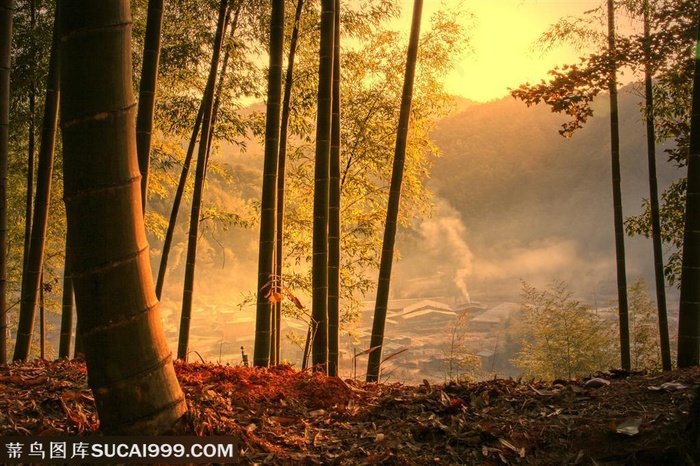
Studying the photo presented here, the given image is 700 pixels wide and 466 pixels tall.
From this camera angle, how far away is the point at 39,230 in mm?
3979

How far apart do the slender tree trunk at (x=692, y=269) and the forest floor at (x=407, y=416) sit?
42cm

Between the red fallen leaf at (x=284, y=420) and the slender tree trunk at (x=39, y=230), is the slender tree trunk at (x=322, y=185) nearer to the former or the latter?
the red fallen leaf at (x=284, y=420)

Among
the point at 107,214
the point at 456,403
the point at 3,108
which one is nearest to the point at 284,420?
Result: the point at 456,403

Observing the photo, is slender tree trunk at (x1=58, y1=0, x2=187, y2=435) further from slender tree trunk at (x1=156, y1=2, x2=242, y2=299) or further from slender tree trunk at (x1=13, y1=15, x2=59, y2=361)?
slender tree trunk at (x1=156, y1=2, x2=242, y2=299)

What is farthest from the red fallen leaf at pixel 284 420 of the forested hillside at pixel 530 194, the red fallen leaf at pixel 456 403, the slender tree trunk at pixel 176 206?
the forested hillside at pixel 530 194

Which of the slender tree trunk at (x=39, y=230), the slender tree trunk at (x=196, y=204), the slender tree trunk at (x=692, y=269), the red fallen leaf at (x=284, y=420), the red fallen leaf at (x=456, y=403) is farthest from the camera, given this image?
Answer: the slender tree trunk at (x=196, y=204)

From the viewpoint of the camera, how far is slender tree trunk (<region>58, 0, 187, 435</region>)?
1499 millimetres

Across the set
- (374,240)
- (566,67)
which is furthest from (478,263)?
(566,67)

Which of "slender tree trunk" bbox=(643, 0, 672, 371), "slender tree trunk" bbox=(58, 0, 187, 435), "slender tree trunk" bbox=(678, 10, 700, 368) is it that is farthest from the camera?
"slender tree trunk" bbox=(643, 0, 672, 371)

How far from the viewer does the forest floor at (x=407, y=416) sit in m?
1.87

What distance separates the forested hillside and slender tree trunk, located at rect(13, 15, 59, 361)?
53614 millimetres

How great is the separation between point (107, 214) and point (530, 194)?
7653 cm

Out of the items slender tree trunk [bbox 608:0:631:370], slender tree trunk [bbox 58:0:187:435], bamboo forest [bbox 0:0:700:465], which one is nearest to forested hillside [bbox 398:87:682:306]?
bamboo forest [bbox 0:0:700:465]

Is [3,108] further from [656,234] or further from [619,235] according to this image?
[619,235]
